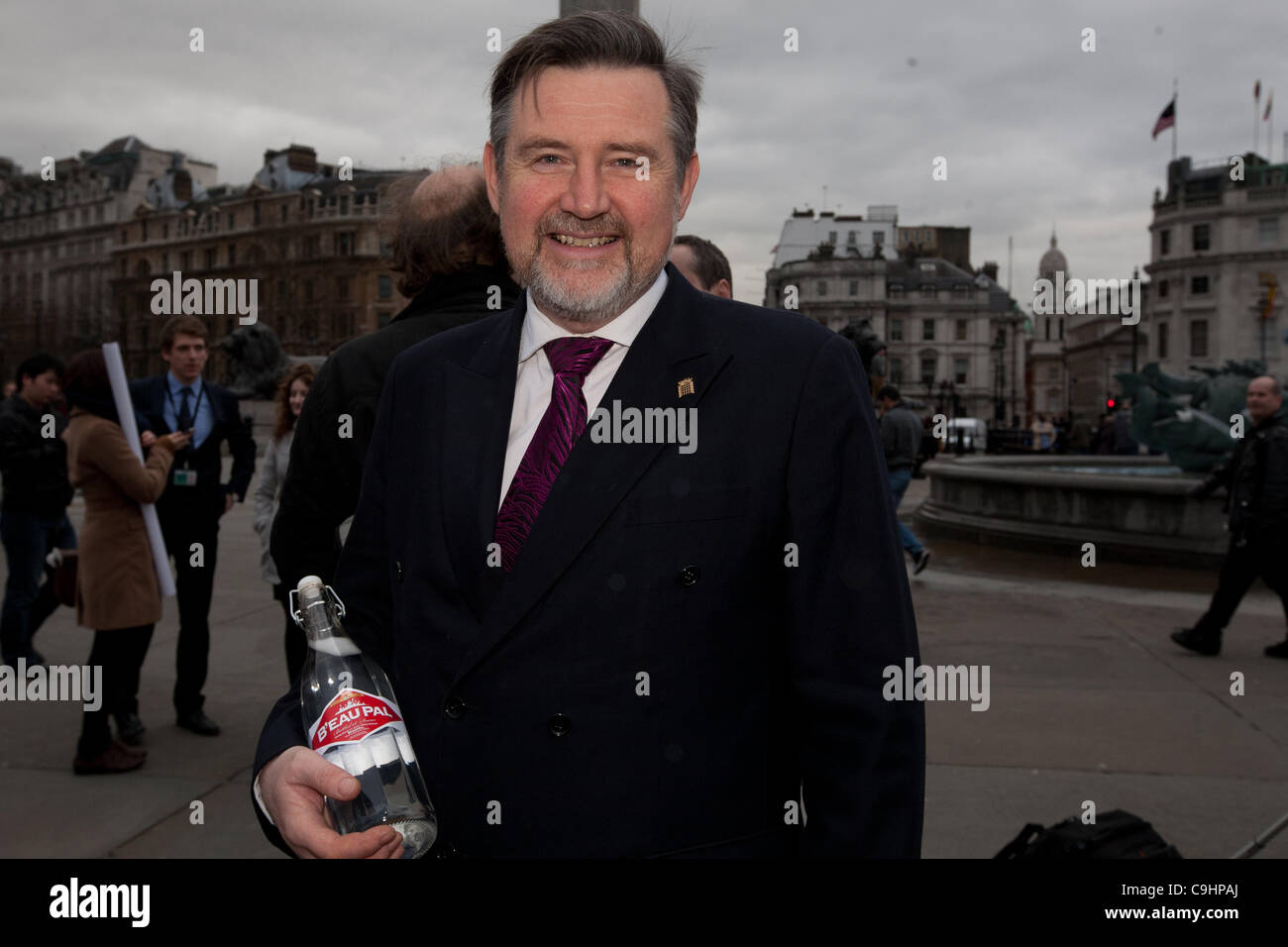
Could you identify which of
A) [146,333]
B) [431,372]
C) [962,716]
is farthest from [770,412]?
[146,333]

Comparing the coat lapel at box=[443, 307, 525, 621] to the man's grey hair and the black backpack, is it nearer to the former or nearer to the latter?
the man's grey hair

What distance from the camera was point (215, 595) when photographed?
968cm

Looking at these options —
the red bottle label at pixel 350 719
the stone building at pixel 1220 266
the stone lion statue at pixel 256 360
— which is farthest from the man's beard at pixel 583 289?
the stone building at pixel 1220 266

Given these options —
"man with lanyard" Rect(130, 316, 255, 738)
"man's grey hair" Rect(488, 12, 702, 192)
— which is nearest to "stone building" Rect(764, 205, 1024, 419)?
"man with lanyard" Rect(130, 316, 255, 738)

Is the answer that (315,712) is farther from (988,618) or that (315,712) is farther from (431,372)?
(988,618)

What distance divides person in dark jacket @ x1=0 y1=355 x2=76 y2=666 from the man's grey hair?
21.1 ft

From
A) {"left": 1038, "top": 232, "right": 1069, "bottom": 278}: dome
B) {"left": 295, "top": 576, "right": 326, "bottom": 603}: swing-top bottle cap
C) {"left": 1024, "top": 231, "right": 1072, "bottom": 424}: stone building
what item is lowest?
{"left": 295, "top": 576, "right": 326, "bottom": 603}: swing-top bottle cap

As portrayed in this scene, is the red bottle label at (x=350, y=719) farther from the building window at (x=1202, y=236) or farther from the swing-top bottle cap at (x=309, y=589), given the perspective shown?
the building window at (x=1202, y=236)

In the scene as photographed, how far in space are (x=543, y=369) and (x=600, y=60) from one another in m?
0.51

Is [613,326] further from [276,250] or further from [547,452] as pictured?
[276,250]

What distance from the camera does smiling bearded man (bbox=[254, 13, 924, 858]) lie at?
165 cm

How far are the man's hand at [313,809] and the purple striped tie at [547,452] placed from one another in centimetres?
40
